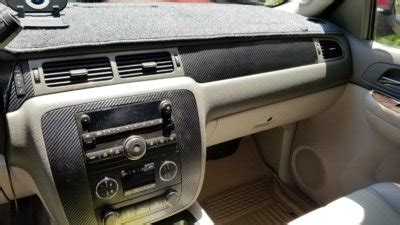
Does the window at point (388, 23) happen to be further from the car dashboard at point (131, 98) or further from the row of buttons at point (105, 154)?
the row of buttons at point (105, 154)

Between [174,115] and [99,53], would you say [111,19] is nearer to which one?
[99,53]

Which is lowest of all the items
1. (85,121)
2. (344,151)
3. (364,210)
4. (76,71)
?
(344,151)

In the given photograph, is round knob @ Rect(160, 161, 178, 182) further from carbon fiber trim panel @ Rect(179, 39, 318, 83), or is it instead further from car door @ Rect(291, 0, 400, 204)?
car door @ Rect(291, 0, 400, 204)

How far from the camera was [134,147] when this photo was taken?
103cm

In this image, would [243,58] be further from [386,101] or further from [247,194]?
[247,194]

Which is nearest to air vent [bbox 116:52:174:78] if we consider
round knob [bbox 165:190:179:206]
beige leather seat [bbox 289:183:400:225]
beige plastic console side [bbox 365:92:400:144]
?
round knob [bbox 165:190:179:206]

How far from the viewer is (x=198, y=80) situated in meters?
1.20

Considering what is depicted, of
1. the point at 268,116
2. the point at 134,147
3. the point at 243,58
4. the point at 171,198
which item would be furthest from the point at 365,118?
the point at 134,147

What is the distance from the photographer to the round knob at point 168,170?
111 cm

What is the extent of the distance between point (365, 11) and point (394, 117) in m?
0.53

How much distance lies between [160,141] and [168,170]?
0.35 feet

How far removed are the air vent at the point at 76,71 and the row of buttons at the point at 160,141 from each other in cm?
22

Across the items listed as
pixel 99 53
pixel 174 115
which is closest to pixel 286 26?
pixel 174 115

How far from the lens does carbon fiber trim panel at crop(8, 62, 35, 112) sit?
905 mm
